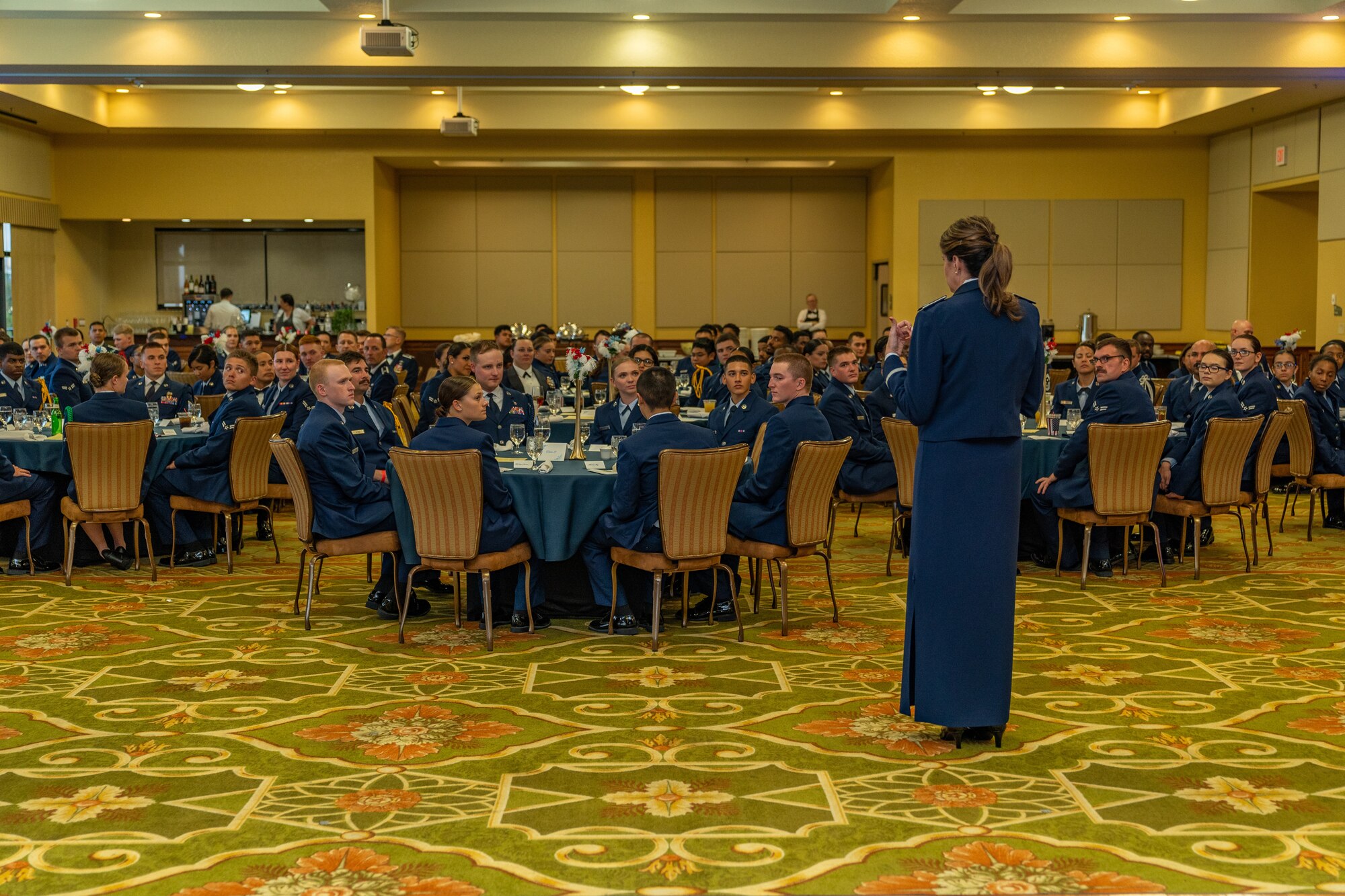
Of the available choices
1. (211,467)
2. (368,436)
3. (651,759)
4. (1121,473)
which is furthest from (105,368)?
(1121,473)

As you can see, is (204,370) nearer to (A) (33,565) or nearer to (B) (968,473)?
(A) (33,565)

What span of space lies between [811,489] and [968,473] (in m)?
2.05

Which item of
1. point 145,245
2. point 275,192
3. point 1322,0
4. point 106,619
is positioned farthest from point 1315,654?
point 145,245

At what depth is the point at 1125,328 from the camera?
1853 centimetres

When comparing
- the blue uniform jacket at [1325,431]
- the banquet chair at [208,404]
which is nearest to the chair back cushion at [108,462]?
the banquet chair at [208,404]

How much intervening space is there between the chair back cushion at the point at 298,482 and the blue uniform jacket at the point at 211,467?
143 centimetres

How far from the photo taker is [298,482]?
6.64 metres

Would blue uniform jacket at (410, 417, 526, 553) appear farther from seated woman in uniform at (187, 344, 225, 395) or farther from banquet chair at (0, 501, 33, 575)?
seated woman in uniform at (187, 344, 225, 395)

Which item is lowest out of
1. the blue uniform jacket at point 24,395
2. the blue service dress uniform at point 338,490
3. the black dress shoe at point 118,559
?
the black dress shoe at point 118,559

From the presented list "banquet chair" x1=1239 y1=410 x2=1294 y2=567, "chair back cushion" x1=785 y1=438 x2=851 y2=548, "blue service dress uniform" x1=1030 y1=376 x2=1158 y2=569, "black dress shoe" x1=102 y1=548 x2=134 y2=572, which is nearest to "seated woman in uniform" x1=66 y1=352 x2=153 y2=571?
"black dress shoe" x1=102 y1=548 x2=134 y2=572

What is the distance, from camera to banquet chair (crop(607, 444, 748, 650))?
604 centimetres

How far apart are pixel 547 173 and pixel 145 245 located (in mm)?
5786

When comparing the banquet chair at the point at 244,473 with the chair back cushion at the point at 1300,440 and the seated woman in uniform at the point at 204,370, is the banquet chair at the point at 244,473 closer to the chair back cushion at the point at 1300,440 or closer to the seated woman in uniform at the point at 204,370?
the seated woman in uniform at the point at 204,370

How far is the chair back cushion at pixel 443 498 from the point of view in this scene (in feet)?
19.7
